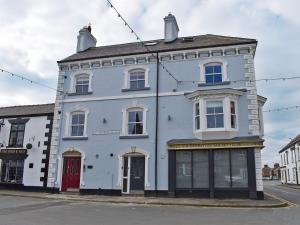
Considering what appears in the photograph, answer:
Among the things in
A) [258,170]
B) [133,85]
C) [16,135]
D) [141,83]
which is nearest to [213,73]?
[141,83]

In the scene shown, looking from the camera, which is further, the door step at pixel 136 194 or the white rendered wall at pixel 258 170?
the door step at pixel 136 194

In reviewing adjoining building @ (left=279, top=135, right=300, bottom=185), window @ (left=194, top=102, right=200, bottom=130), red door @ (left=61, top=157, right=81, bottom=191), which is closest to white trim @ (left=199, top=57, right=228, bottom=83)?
window @ (left=194, top=102, right=200, bottom=130)

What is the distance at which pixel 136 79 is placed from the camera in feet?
67.3

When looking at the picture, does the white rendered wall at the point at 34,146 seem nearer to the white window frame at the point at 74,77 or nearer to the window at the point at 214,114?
the white window frame at the point at 74,77

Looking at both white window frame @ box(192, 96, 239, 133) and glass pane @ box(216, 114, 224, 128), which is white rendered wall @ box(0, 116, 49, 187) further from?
glass pane @ box(216, 114, 224, 128)

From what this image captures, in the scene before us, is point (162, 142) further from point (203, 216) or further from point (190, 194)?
point (203, 216)

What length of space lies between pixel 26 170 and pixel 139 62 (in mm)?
10886

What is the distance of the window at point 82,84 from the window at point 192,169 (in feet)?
26.8

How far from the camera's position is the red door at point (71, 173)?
790 inches

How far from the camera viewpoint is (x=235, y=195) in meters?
16.8

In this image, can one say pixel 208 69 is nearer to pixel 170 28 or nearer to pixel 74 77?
pixel 170 28

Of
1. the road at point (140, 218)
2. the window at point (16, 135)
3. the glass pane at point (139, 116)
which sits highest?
the glass pane at point (139, 116)

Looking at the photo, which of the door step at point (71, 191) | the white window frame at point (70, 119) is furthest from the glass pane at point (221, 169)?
the door step at point (71, 191)

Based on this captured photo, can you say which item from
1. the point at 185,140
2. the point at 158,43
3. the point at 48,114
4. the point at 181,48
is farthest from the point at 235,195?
the point at 48,114
